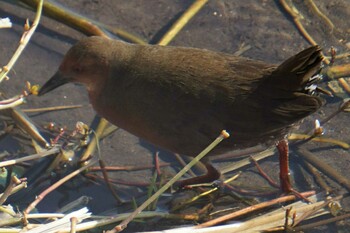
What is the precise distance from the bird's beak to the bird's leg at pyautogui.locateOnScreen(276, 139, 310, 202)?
1431 millimetres

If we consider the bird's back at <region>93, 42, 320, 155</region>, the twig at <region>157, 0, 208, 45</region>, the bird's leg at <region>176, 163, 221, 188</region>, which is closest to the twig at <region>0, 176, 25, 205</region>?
the bird's back at <region>93, 42, 320, 155</region>

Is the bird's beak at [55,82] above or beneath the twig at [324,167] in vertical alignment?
above

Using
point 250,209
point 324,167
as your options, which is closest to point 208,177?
point 250,209

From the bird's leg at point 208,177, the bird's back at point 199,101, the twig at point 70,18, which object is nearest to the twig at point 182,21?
the twig at point 70,18

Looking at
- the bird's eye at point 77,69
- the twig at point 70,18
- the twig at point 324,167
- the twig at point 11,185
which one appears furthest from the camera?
the twig at point 70,18

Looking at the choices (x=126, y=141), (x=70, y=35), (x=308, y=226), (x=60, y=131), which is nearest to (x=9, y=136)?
(x=60, y=131)

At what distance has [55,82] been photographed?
5164mm

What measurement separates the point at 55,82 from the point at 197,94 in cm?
116

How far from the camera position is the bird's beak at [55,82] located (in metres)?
5.15

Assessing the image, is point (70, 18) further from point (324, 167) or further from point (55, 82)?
point (324, 167)

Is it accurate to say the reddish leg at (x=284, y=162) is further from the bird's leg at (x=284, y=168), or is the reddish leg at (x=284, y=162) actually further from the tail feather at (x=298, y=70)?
the tail feather at (x=298, y=70)

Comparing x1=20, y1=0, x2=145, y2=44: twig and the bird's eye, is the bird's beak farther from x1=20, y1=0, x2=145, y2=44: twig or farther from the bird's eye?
x1=20, y1=0, x2=145, y2=44: twig

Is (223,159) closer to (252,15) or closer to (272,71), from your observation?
(272,71)

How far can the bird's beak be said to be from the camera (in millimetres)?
5148
